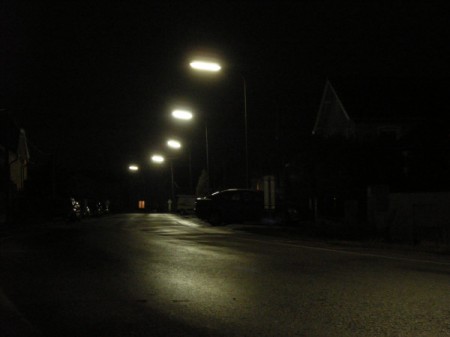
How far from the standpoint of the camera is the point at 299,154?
30.1 m

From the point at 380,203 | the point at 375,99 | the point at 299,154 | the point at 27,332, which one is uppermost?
the point at 375,99

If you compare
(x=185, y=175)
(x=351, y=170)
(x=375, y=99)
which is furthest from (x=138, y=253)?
(x=185, y=175)

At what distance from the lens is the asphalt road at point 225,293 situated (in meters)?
7.06

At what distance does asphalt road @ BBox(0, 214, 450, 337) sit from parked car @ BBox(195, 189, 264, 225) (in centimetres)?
1345

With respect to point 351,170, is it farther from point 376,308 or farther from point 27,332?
point 27,332

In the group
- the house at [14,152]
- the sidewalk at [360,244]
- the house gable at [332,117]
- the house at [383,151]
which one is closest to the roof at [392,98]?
the house at [383,151]

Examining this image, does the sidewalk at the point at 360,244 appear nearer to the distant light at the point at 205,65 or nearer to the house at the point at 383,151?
the house at the point at 383,151

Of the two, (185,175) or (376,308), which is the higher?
(185,175)

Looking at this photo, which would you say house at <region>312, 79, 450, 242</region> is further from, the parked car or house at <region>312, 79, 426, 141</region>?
the parked car

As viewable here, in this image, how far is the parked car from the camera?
2873 centimetres

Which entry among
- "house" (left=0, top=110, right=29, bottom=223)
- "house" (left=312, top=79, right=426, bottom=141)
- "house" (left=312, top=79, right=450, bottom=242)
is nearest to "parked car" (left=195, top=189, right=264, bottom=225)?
"house" (left=312, top=79, right=450, bottom=242)

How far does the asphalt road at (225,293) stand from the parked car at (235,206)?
1345cm

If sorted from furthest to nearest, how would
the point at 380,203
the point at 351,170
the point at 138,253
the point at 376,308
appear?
the point at 351,170 → the point at 380,203 → the point at 138,253 → the point at 376,308

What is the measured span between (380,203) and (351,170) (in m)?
5.38
